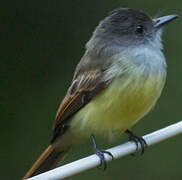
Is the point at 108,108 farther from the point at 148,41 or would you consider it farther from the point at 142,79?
the point at 148,41

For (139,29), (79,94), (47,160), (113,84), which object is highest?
(139,29)

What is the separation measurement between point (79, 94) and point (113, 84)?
0.36m

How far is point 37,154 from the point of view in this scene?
6.34 m

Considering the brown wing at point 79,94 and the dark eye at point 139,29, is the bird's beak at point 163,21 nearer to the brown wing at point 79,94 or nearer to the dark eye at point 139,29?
the dark eye at point 139,29

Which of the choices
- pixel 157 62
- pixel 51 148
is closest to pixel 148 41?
pixel 157 62

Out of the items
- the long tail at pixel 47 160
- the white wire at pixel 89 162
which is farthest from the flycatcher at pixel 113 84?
the white wire at pixel 89 162

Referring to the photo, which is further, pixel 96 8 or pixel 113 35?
pixel 96 8

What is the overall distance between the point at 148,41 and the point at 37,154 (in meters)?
1.86

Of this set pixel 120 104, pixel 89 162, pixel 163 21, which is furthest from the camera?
pixel 163 21

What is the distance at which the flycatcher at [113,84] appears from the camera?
15.4 ft

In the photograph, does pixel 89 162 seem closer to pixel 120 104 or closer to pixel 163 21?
pixel 120 104

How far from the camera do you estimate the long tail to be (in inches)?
193

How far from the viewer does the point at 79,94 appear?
5020mm

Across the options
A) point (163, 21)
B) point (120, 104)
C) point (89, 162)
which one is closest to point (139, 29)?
point (163, 21)
